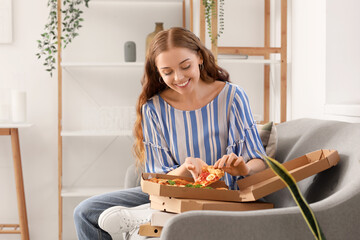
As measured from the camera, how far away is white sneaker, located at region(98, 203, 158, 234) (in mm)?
1434

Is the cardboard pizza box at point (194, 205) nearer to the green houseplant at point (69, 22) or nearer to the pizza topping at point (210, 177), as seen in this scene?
the pizza topping at point (210, 177)

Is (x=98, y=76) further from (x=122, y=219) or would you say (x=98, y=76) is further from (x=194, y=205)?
(x=194, y=205)

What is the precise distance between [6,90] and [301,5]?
210cm

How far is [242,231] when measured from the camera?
1016 mm

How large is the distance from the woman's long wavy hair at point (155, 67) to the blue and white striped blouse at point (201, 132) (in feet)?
0.16

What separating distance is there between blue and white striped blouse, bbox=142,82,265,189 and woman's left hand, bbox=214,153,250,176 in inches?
9.0

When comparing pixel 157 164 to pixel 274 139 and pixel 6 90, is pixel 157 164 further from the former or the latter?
pixel 6 90

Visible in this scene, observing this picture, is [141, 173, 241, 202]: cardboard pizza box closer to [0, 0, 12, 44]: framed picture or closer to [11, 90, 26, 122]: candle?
[11, 90, 26, 122]: candle

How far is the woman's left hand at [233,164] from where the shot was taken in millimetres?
1371

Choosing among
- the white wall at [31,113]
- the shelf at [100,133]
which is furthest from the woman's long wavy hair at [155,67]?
the white wall at [31,113]

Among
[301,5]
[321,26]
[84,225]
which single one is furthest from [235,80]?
[84,225]

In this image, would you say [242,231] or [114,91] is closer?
[242,231]

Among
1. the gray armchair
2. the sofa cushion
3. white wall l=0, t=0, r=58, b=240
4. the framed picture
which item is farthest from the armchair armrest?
the framed picture

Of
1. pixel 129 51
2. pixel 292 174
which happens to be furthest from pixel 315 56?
pixel 129 51
